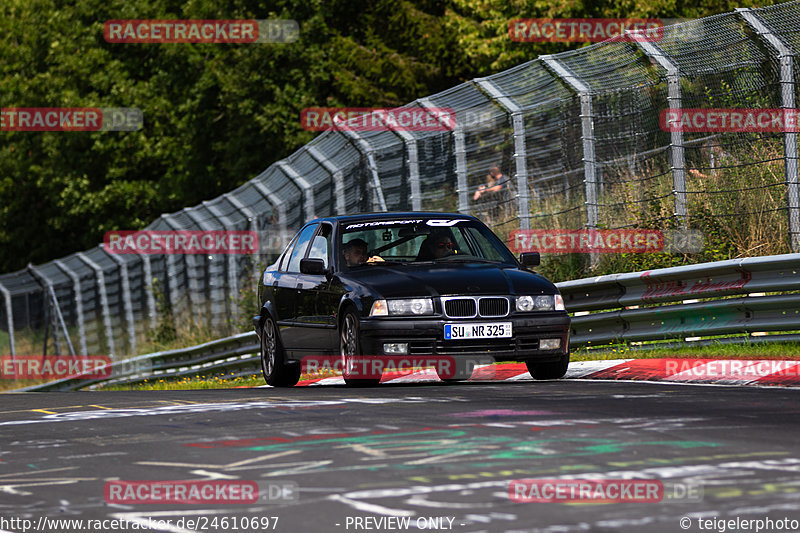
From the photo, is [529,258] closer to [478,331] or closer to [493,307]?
[493,307]

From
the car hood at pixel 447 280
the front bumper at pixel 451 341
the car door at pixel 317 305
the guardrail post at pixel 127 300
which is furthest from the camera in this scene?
the guardrail post at pixel 127 300

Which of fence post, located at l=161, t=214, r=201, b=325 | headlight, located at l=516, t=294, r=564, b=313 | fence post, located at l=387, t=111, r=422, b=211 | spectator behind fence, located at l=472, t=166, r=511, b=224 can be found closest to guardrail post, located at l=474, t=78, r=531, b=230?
spectator behind fence, located at l=472, t=166, r=511, b=224

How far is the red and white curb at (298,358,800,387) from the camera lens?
11422 mm

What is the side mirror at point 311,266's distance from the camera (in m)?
12.9

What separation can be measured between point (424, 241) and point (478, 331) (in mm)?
1589

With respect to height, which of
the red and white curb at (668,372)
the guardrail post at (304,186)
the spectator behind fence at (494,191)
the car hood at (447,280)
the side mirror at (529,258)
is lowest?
the red and white curb at (668,372)

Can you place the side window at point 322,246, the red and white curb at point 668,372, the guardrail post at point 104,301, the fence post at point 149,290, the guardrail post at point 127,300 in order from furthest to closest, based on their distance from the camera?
the guardrail post at point 104,301, the guardrail post at point 127,300, the fence post at point 149,290, the side window at point 322,246, the red and white curb at point 668,372

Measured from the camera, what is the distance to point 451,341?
11938 mm

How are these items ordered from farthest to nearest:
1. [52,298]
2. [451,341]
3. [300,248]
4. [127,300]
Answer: [52,298] → [127,300] → [300,248] → [451,341]

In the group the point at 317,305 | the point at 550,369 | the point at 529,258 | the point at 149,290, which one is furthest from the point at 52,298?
the point at 550,369

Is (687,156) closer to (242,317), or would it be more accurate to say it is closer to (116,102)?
(242,317)

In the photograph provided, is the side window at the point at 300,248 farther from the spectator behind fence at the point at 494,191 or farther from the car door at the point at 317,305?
the spectator behind fence at the point at 494,191

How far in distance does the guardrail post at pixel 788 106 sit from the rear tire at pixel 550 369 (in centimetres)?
296

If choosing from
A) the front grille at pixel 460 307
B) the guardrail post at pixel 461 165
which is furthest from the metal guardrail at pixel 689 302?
the guardrail post at pixel 461 165
